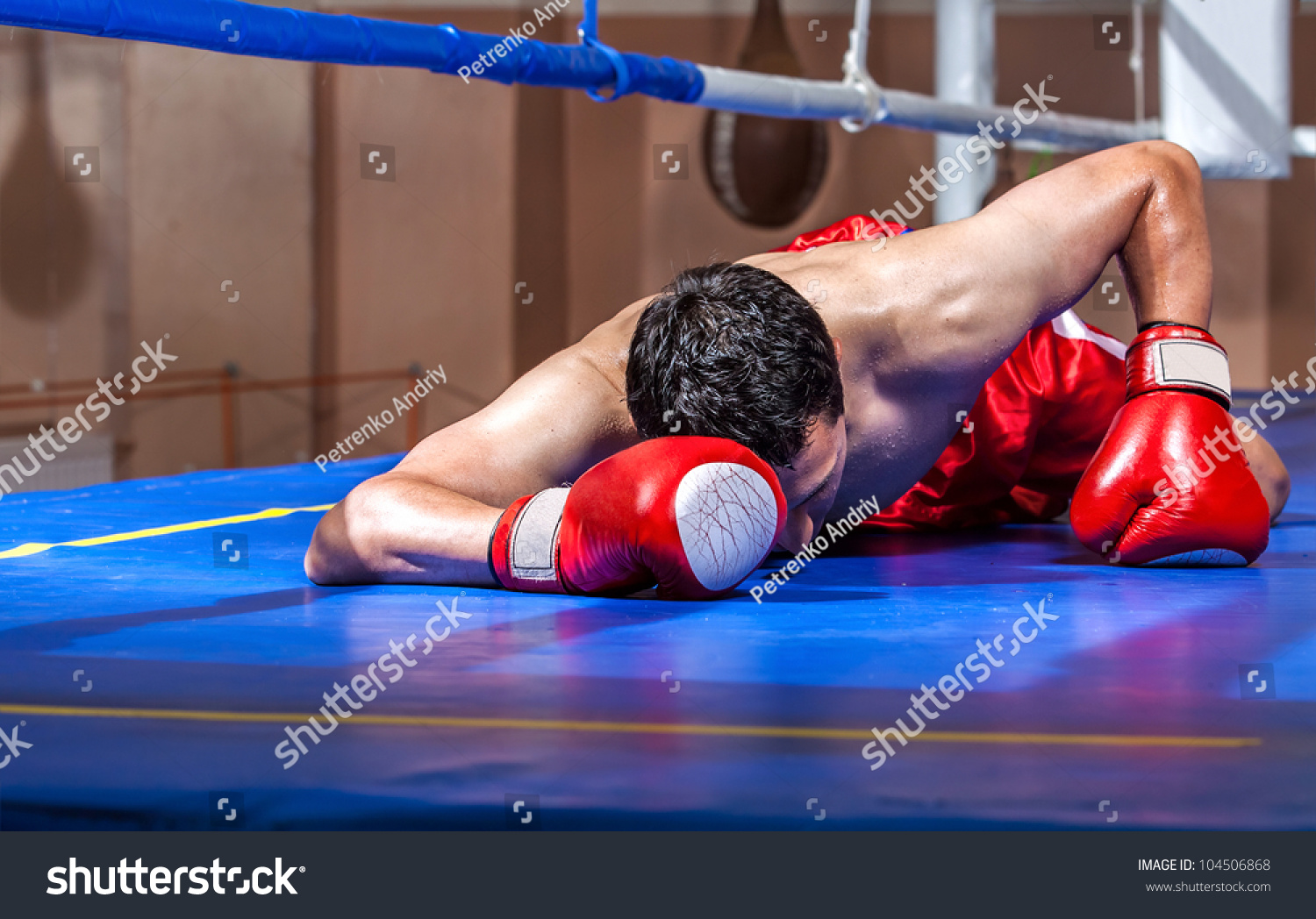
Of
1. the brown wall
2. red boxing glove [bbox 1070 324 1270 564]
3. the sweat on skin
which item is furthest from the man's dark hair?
the brown wall

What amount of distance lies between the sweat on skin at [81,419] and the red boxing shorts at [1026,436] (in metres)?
3.33

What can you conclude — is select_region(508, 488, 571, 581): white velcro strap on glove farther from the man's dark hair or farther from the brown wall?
the brown wall

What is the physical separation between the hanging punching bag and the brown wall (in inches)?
11.2

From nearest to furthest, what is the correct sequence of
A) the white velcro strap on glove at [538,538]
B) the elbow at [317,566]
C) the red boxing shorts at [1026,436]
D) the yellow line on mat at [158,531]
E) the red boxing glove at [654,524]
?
the red boxing glove at [654,524], the white velcro strap on glove at [538,538], the elbow at [317,566], the yellow line on mat at [158,531], the red boxing shorts at [1026,436]

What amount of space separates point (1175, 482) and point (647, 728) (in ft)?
2.48

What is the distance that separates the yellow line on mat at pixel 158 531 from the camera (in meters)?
1.51

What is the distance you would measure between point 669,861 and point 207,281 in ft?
15.8

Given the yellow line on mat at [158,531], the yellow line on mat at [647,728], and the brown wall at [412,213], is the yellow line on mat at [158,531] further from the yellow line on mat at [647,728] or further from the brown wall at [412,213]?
the brown wall at [412,213]

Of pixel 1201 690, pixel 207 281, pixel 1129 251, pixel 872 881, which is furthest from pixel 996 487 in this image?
pixel 207 281

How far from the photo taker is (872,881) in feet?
1.92

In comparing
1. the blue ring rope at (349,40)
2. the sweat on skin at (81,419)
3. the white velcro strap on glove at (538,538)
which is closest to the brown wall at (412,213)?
the sweat on skin at (81,419)

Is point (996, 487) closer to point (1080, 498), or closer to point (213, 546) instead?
point (1080, 498)

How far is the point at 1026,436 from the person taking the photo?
1.74m

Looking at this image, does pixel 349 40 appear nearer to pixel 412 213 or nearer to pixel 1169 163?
pixel 1169 163
